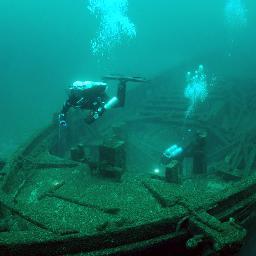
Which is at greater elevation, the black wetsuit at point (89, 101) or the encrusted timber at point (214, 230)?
the black wetsuit at point (89, 101)

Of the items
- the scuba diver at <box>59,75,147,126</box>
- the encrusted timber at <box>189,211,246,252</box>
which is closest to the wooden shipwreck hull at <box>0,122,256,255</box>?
the encrusted timber at <box>189,211,246,252</box>

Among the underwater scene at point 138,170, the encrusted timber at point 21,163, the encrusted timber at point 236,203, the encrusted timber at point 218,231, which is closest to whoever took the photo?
the encrusted timber at point 218,231

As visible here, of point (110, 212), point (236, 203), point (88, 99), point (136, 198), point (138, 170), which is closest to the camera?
point (236, 203)

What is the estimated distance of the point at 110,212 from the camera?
15.8ft

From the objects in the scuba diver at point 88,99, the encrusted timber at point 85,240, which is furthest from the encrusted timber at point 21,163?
the encrusted timber at point 85,240

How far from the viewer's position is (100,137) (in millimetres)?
9977

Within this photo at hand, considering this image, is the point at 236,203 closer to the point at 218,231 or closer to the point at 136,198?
the point at 218,231

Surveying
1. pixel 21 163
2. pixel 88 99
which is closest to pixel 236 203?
pixel 88 99

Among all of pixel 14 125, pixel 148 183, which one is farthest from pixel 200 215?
pixel 14 125

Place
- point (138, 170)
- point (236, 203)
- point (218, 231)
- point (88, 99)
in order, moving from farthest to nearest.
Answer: point (138, 170) < point (88, 99) < point (236, 203) < point (218, 231)

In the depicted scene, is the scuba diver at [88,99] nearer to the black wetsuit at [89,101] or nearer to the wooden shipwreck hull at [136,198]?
the black wetsuit at [89,101]

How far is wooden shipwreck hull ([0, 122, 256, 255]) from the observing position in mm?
3117

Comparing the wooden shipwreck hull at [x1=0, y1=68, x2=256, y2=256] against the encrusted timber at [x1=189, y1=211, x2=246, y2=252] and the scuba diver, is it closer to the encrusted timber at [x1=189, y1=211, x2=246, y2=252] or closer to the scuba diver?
the encrusted timber at [x1=189, y1=211, x2=246, y2=252]

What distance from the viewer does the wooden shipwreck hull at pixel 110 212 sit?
3117mm
